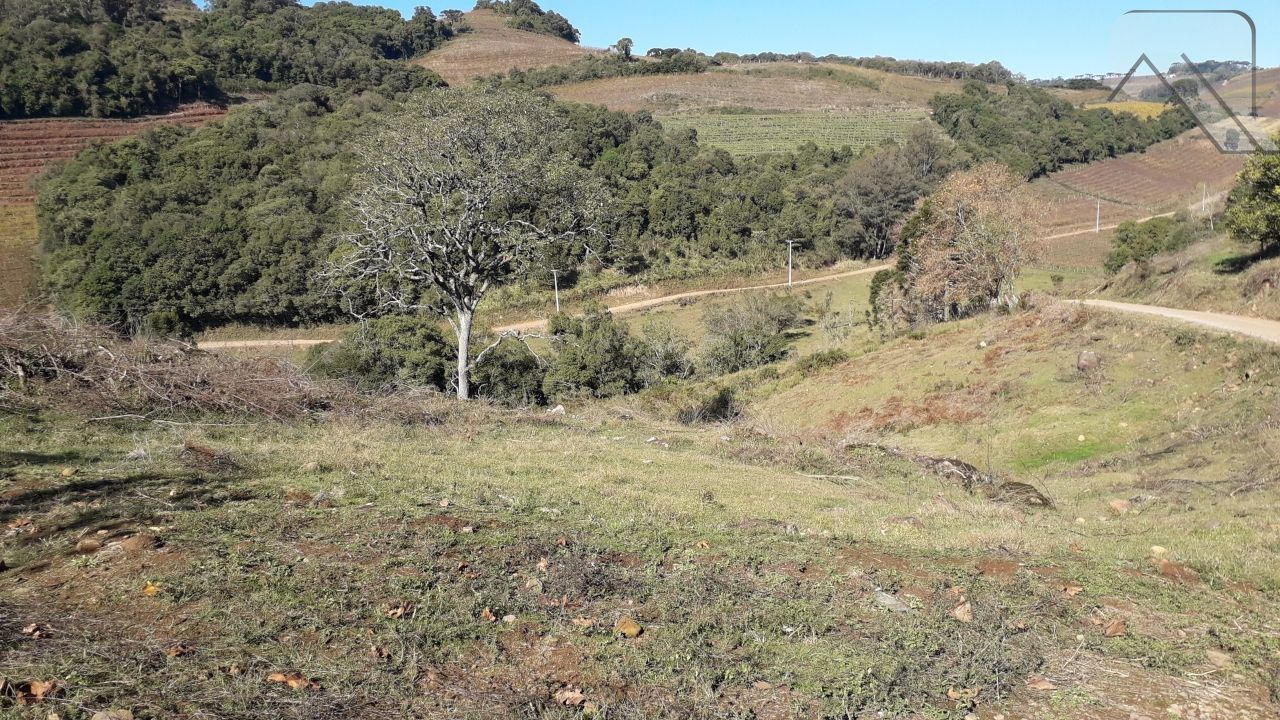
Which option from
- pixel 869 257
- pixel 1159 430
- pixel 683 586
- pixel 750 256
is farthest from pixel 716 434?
pixel 869 257

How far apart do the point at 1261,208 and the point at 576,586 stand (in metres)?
26.5

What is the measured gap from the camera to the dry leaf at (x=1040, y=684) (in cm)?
447

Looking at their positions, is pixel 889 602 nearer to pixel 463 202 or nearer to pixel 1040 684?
pixel 1040 684

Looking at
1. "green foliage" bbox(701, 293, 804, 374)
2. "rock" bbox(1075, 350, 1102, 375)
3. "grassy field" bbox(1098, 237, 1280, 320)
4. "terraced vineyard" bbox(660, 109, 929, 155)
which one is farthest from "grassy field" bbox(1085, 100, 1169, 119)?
"rock" bbox(1075, 350, 1102, 375)

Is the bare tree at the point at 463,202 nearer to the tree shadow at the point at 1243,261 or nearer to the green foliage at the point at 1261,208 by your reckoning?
the green foliage at the point at 1261,208

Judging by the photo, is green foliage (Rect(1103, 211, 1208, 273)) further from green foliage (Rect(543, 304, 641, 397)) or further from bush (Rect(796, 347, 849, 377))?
green foliage (Rect(543, 304, 641, 397))

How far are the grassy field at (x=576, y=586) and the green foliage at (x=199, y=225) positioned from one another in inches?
1695

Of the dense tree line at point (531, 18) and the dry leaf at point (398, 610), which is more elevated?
the dense tree line at point (531, 18)

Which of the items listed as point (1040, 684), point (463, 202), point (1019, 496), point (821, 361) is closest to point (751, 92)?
point (821, 361)

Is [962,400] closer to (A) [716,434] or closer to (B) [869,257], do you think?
(A) [716,434]

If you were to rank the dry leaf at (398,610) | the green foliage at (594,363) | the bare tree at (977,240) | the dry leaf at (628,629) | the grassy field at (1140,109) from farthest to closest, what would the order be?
the grassy field at (1140,109) → the bare tree at (977,240) → the green foliage at (594,363) → the dry leaf at (628,629) → the dry leaf at (398,610)

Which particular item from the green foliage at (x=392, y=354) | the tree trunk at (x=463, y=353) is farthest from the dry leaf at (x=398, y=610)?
the green foliage at (x=392, y=354)

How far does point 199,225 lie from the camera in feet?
179

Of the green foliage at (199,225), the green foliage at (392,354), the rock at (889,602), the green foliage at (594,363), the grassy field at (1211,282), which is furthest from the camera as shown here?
the green foliage at (199,225)
